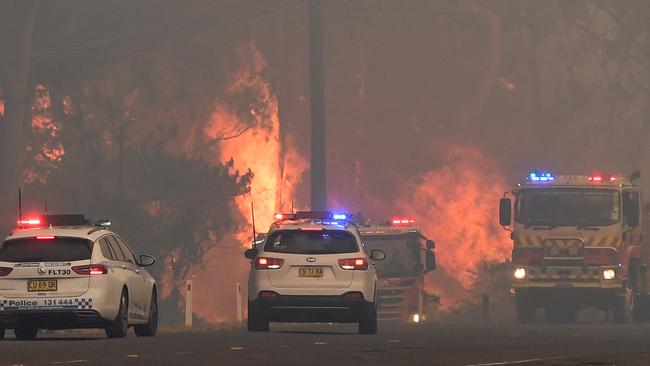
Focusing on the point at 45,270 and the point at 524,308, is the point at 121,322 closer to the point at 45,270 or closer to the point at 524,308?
the point at 45,270

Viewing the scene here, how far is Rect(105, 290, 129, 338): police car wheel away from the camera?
2467cm

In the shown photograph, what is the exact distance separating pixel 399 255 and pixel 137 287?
18.8 metres

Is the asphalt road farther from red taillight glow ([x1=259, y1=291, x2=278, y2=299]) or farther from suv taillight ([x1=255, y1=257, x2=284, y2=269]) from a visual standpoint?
suv taillight ([x1=255, y1=257, x2=284, y2=269])

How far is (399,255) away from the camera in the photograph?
145ft

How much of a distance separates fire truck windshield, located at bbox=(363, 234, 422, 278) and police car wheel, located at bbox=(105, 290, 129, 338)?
63.0ft

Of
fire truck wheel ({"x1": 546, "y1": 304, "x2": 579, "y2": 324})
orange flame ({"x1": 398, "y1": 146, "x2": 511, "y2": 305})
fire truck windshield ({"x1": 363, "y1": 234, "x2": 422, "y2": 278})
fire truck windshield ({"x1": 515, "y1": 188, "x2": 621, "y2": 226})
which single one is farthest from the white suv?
orange flame ({"x1": 398, "y1": 146, "x2": 511, "y2": 305})

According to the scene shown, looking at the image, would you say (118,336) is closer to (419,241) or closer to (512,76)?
(419,241)

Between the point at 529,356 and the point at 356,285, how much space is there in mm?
6653

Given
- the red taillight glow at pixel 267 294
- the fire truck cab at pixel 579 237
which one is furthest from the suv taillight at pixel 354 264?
the fire truck cab at pixel 579 237

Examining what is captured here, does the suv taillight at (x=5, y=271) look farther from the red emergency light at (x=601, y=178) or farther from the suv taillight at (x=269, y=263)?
the red emergency light at (x=601, y=178)

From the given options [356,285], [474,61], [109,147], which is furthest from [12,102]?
[356,285]

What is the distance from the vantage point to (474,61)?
9000 cm

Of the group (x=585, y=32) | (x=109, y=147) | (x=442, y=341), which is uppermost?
(x=585, y=32)

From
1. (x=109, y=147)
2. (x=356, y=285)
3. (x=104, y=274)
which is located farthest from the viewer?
(x=109, y=147)
